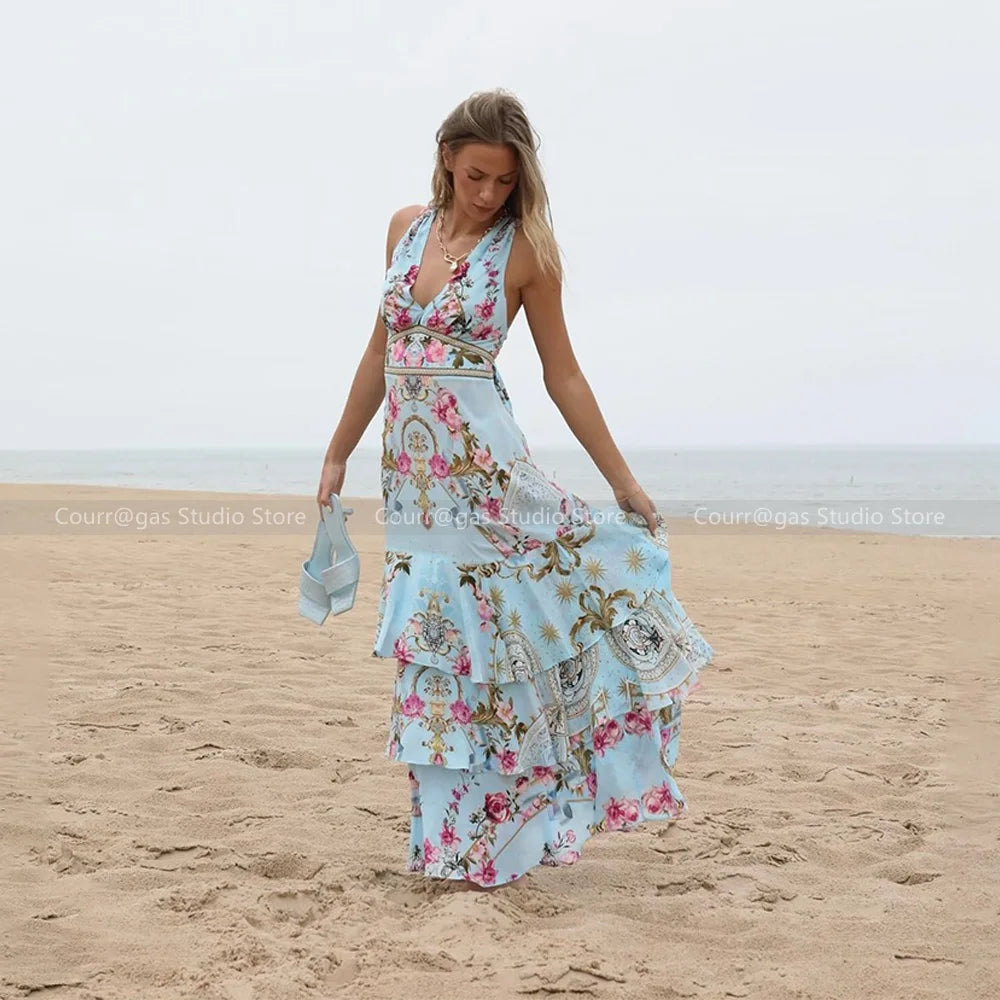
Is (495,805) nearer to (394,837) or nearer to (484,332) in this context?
(394,837)

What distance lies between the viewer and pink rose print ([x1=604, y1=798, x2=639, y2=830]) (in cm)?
297

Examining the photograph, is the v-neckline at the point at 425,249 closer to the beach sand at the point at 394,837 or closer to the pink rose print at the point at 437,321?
the pink rose print at the point at 437,321

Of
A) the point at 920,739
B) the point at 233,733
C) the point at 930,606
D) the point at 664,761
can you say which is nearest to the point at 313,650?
the point at 233,733

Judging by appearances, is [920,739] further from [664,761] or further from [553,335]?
[553,335]

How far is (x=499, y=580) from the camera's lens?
9.48 ft

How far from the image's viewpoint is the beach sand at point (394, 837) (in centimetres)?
252

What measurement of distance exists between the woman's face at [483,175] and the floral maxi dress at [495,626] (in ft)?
0.27

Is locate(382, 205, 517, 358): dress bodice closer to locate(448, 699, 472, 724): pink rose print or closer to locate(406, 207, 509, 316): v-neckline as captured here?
locate(406, 207, 509, 316): v-neckline

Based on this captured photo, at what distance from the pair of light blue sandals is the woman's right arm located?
0.20 feet

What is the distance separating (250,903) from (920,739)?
2.88 meters

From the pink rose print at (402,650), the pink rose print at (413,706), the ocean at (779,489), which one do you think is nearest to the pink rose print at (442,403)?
the pink rose print at (402,650)

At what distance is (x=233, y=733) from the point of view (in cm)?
434

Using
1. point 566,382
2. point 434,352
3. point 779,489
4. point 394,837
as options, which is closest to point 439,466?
point 434,352

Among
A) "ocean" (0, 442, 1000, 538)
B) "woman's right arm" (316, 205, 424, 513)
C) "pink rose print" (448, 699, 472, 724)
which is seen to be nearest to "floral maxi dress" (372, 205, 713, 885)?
"pink rose print" (448, 699, 472, 724)
